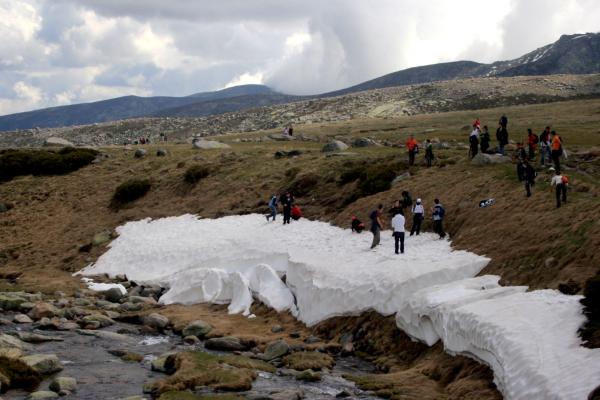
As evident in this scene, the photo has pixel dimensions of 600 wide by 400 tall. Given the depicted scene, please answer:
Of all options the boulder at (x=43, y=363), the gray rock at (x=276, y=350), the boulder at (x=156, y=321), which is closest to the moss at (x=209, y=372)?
the gray rock at (x=276, y=350)

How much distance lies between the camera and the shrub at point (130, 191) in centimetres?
5353

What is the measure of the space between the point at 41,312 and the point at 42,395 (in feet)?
37.3

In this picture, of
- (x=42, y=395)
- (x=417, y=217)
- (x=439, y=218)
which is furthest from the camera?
(x=417, y=217)

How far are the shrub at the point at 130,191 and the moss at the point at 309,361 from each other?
34.1m

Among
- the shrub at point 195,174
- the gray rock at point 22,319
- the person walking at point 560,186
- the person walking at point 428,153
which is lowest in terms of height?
the gray rock at point 22,319

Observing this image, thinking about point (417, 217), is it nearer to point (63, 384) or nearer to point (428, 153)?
point (428, 153)

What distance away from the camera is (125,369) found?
21.2 meters

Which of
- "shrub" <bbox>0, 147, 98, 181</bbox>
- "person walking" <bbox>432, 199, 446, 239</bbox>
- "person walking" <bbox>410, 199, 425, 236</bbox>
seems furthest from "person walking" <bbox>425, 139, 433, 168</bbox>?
"shrub" <bbox>0, 147, 98, 181</bbox>

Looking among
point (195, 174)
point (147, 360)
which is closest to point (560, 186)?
point (147, 360)

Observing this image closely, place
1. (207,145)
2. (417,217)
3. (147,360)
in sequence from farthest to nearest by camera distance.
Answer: (207,145), (417,217), (147,360)

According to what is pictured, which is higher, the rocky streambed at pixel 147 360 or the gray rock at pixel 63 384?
the gray rock at pixel 63 384

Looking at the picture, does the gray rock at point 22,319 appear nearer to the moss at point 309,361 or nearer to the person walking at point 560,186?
the moss at point 309,361

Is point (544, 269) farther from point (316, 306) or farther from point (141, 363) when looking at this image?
point (141, 363)

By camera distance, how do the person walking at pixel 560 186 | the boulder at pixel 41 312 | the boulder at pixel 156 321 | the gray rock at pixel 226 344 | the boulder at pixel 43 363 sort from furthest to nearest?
the boulder at pixel 41 312, the boulder at pixel 156 321, the person walking at pixel 560 186, the gray rock at pixel 226 344, the boulder at pixel 43 363
